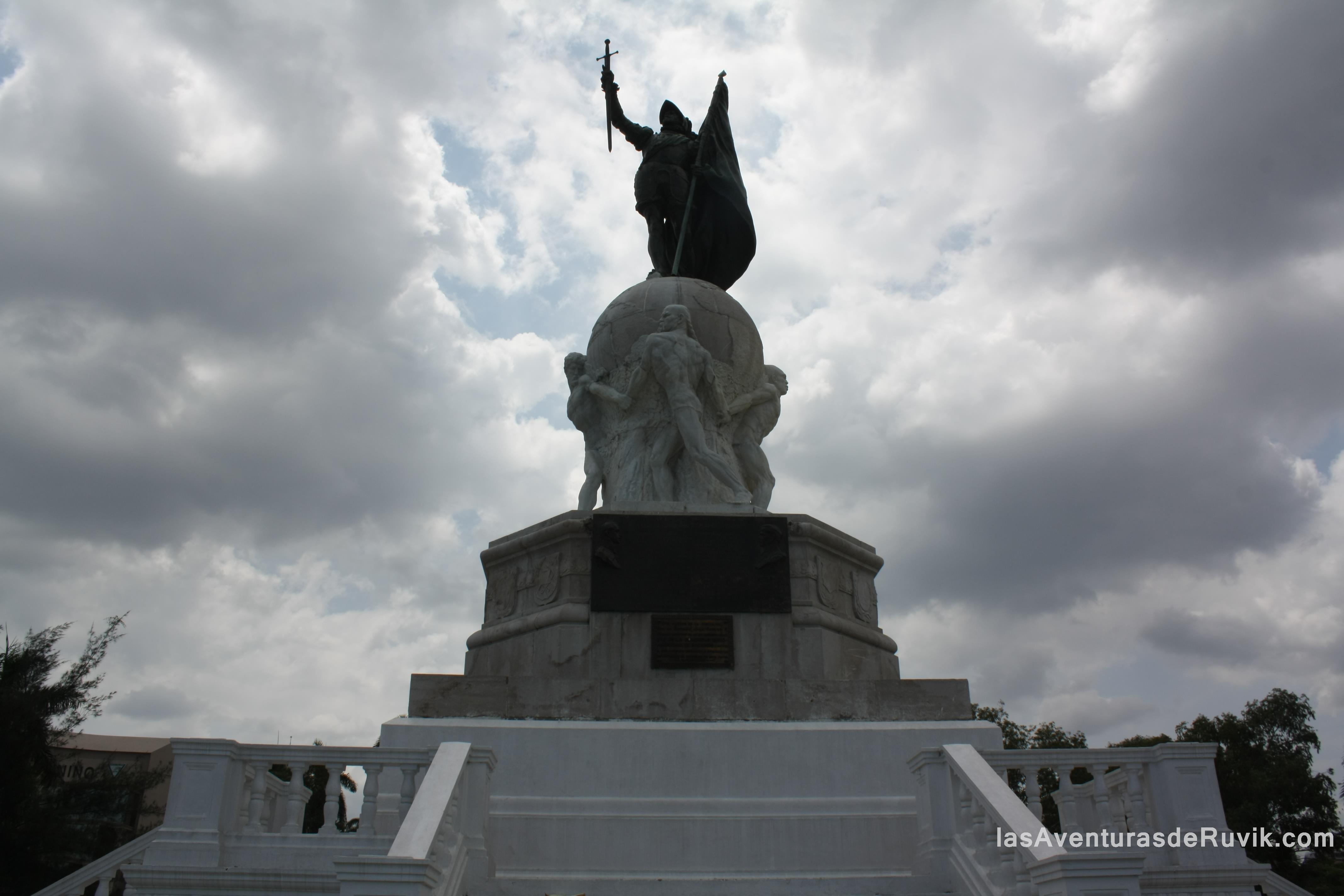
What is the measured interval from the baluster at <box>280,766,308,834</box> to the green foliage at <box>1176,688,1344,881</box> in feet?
86.2

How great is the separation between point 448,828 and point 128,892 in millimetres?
1958

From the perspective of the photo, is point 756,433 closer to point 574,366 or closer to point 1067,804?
point 574,366

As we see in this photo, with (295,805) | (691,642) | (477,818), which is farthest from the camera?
(691,642)

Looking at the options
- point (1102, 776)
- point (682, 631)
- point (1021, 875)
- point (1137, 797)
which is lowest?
point (1021, 875)

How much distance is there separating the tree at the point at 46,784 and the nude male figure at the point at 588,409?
40.1 ft

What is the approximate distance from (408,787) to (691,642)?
141 inches

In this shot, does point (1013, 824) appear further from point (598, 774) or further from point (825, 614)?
point (825, 614)

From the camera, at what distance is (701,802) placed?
7637 mm

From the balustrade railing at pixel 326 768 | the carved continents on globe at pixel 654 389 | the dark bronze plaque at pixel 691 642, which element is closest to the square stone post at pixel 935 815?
the dark bronze plaque at pixel 691 642

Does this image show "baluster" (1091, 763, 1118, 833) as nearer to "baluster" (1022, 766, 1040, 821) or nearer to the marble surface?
"baluster" (1022, 766, 1040, 821)

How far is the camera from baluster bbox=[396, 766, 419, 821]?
253 inches

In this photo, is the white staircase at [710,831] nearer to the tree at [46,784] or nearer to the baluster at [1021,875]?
the baluster at [1021,875]

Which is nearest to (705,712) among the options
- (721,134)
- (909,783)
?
(909,783)

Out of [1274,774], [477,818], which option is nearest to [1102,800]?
[477,818]
